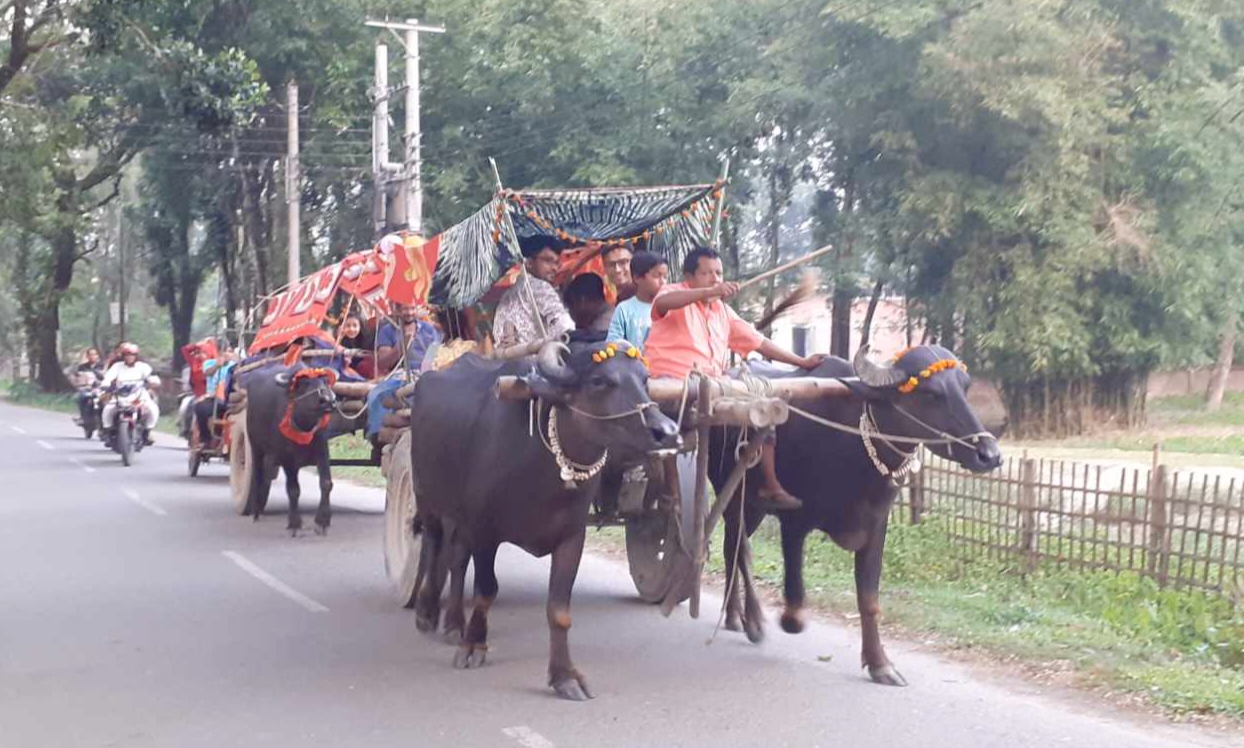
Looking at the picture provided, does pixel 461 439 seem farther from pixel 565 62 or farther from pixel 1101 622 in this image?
pixel 565 62

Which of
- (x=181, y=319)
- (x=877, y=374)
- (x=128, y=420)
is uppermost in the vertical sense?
(x=877, y=374)

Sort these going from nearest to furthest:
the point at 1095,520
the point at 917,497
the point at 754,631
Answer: the point at 754,631 < the point at 1095,520 < the point at 917,497

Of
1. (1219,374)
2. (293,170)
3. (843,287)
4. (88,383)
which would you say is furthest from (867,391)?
(1219,374)

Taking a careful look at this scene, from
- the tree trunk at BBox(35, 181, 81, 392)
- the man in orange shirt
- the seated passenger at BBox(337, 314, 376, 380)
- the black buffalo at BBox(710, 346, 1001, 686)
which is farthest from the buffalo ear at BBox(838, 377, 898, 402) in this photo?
the tree trunk at BBox(35, 181, 81, 392)

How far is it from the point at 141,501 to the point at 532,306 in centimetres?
954

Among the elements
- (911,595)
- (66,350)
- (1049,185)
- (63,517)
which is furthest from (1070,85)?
(66,350)

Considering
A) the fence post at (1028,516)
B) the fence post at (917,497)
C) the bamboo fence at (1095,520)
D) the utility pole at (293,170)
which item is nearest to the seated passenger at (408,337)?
the fence post at (917,497)

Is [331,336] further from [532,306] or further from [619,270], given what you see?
[532,306]

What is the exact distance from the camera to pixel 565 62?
26531 mm

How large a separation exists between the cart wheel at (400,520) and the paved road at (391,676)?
7.4 inches

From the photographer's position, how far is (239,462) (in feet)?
49.8

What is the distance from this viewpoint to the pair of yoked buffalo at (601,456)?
6.59 meters

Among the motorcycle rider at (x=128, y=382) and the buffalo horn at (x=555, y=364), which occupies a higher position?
the buffalo horn at (x=555, y=364)

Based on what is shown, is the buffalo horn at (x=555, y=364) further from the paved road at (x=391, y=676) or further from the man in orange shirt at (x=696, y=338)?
the paved road at (x=391, y=676)
